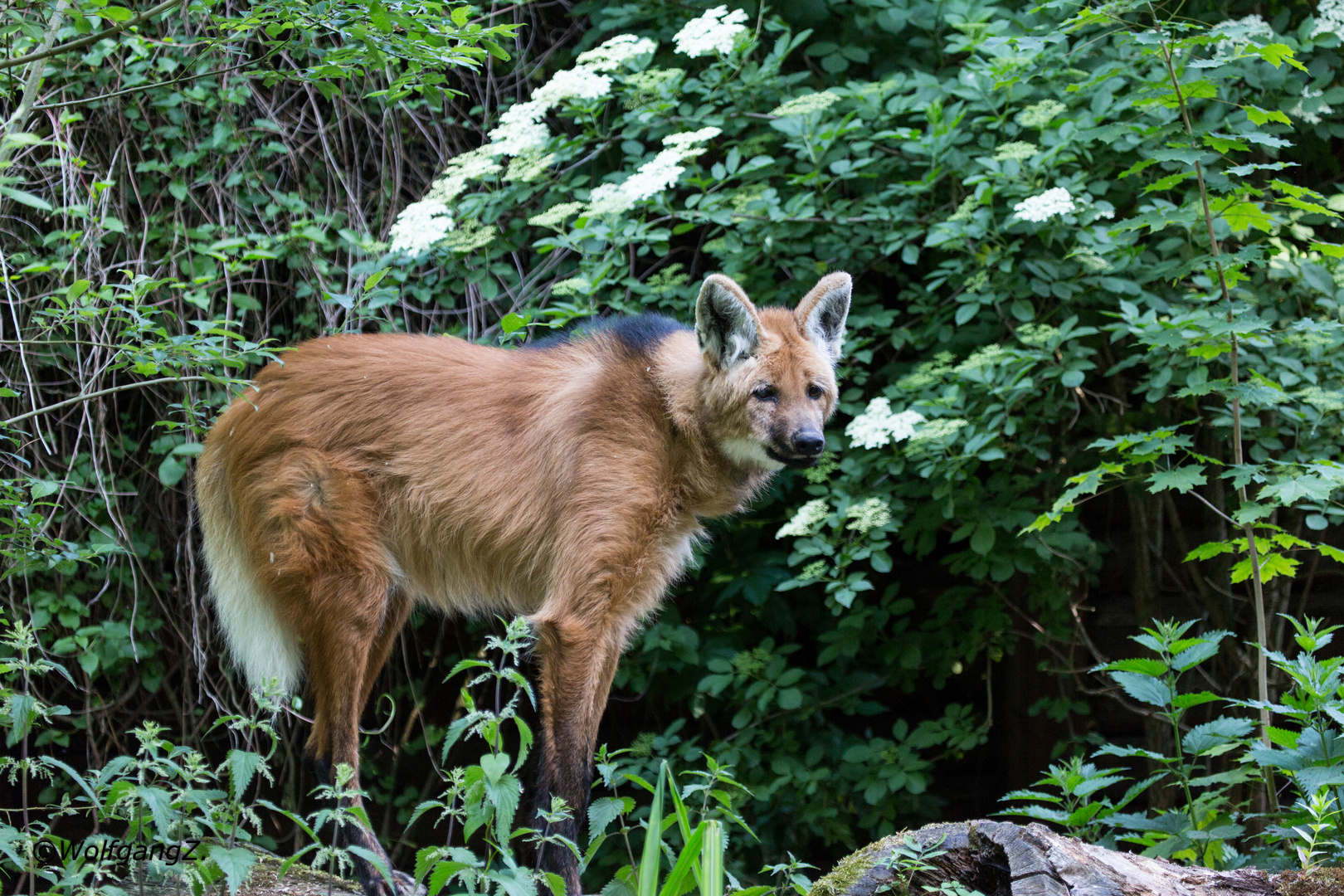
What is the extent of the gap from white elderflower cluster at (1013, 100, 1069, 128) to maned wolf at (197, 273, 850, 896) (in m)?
0.73

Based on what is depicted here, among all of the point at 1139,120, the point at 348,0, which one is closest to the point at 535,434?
the point at 348,0

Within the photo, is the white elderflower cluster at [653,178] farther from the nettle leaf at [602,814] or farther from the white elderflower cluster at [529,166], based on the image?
the nettle leaf at [602,814]

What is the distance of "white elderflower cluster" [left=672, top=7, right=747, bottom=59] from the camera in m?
3.10

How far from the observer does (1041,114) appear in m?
3.03

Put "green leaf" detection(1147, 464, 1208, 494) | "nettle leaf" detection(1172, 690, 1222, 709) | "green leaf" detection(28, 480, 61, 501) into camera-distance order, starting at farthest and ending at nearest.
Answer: "green leaf" detection(1147, 464, 1208, 494) < "green leaf" detection(28, 480, 61, 501) < "nettle leaf" detection(1172, 690, 1222, 709)

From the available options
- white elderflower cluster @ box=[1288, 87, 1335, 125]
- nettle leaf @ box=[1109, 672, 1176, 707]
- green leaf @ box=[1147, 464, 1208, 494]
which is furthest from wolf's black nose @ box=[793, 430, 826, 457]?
white elderflower cluster @ box=[1288, 87, 1335, 125]

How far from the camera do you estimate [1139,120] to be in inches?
121

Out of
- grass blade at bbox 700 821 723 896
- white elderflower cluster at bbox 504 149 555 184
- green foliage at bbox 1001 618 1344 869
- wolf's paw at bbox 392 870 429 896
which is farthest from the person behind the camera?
white elderflower cluster at bbox 504 149 555 184

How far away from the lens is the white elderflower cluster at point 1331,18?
2.92m

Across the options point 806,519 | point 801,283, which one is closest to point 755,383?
point 806,519

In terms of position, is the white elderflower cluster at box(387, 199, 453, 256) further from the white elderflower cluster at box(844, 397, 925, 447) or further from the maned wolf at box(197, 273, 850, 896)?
the white elderflower cluster at box(844, 397, 925, 447)

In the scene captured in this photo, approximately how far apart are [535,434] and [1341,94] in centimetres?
269

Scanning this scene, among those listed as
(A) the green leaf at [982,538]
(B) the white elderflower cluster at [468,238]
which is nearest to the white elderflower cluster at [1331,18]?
(A) the green leaf at [982,538]

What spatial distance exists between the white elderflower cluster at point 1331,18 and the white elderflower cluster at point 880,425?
1.58m
